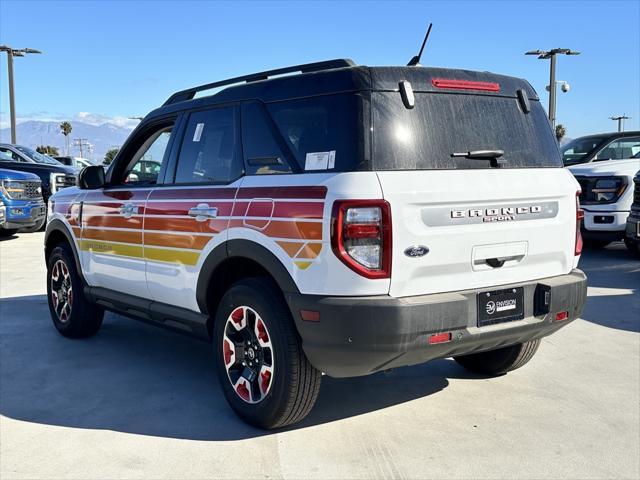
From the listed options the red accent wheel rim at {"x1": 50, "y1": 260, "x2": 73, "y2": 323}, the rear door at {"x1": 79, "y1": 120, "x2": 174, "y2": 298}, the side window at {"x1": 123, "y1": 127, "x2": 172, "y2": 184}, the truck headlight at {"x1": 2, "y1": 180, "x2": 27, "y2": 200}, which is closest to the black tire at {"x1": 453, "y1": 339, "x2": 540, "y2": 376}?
the rear door at {"x1": 79, "y1": 120, "x2": 174, "y2": 298}

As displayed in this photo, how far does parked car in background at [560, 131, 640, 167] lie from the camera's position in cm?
1134

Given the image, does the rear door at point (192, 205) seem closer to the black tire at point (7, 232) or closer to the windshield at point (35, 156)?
the black tire at point (7, 232)

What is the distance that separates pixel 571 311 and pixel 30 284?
6.95 meters

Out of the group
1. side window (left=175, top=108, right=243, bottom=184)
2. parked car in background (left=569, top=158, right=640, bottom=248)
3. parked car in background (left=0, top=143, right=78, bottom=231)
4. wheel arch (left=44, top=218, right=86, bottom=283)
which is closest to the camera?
side window (left=175, top=108, right=243, bottom=184)

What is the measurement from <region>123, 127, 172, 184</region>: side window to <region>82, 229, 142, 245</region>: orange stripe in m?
0.40

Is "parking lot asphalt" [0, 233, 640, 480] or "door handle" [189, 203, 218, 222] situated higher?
"door handle" [189, 203, 218, 222]

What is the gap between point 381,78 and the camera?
10.8 ft

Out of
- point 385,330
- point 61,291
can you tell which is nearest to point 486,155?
point 385,330

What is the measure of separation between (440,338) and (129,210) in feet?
8.36

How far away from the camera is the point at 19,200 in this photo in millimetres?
12914

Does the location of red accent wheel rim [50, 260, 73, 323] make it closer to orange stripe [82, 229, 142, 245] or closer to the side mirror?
orange stripe [82, 229, 142, 245]

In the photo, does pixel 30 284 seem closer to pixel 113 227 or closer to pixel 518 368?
pixel 113 227

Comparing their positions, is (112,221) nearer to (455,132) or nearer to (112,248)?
(112,248)

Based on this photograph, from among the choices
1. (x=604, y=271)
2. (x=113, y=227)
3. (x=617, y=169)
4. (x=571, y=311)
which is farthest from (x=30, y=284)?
(x=617, y=169)
